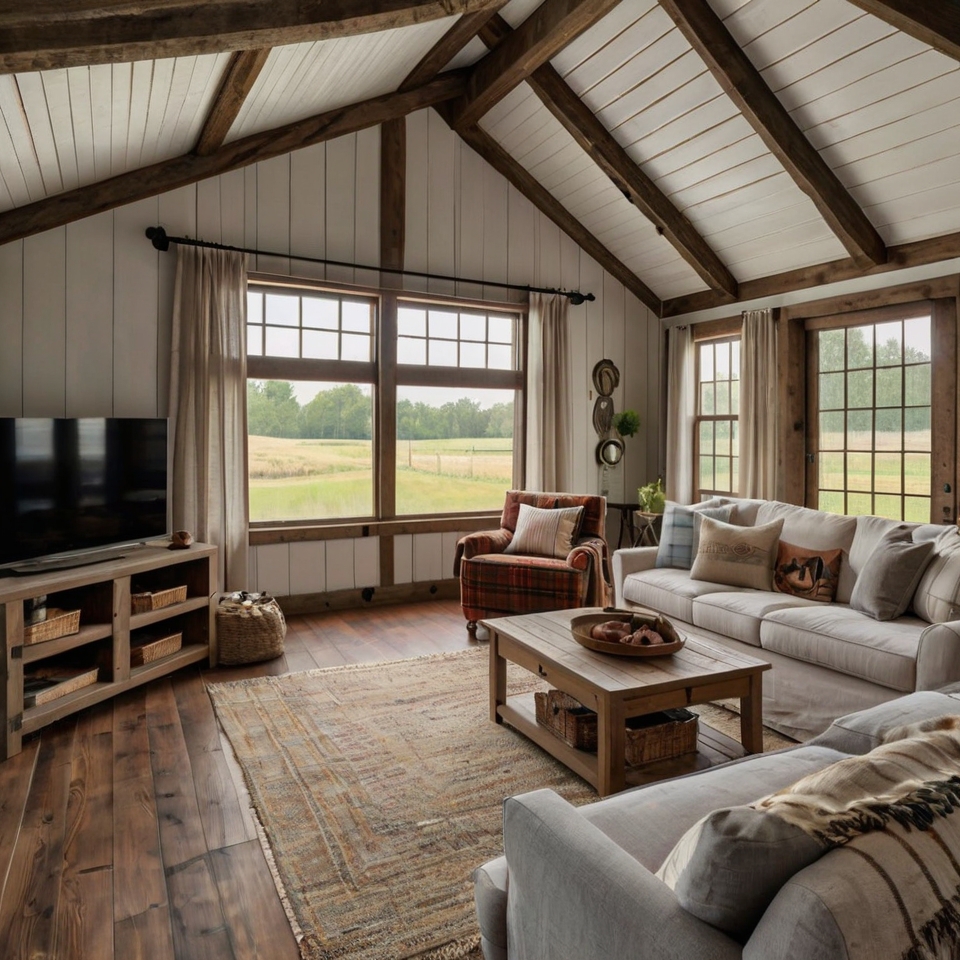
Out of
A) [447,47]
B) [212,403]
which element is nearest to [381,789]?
[212,403]

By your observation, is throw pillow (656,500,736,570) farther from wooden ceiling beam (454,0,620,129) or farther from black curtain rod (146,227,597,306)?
wooden ceiling beam (454,0,620,129)

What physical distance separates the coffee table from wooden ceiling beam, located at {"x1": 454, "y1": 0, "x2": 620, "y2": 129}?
133 inches

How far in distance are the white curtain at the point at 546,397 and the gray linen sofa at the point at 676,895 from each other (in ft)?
13.6

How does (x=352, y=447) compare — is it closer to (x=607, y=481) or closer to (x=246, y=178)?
(x=246, y=178)

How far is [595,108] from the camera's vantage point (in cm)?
491

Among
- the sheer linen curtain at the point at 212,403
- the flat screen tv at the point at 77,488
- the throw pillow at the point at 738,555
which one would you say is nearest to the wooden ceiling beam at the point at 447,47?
the sheer linen curtain at the point at 212,403

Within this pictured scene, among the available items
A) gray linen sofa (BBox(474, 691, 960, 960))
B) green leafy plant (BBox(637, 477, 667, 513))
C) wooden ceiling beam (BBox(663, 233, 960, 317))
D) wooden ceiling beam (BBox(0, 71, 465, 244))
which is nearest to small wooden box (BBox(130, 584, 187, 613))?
wooden ceiling beam (BBox(0, 71, 465, 244))

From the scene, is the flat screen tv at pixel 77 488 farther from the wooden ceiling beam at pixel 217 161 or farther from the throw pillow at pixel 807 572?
the throw pillow at pixel 807 572

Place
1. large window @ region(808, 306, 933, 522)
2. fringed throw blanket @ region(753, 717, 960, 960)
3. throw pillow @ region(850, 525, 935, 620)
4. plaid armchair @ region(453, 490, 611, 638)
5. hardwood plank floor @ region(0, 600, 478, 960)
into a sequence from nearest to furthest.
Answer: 1. fringed throw blanket @ region(753, 717, 960, 960)
2. hardwood plank floor @ region(0, 600, 478, 960)
3. throw pillow @ region(850, 525, 935, 620)
4. plaid armchair @ region(453, 490, 611, 638)
5. large window @ region(808, 306, 933, 522)

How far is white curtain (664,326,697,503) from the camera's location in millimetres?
6238

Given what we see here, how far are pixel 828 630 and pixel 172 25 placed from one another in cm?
320

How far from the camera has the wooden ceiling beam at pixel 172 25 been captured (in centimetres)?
186

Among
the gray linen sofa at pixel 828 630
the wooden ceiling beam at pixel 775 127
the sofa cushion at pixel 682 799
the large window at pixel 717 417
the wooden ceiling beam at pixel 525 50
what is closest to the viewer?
the sofa cushion at pixel 682 799

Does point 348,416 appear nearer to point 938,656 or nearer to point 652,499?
point 652,499
